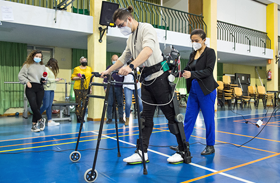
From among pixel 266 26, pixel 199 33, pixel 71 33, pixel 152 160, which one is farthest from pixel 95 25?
pixel 266 26

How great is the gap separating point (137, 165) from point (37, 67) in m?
2.76

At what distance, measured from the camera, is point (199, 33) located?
246 cm

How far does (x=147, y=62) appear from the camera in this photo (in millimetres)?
1987

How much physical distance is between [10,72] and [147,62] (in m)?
6.57

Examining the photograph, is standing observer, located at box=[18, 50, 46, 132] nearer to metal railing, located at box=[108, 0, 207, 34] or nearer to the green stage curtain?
metal railing, located at box=[108, 0, 207, 34]

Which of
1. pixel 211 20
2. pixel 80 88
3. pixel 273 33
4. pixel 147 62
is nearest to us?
pixel 147 62

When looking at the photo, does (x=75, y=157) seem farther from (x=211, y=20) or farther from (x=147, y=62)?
(x=211, y=20)

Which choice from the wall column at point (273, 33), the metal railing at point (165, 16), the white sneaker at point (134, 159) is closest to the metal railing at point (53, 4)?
the metal railing at point (165, 16)

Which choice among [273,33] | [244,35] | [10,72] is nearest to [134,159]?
[10,72]

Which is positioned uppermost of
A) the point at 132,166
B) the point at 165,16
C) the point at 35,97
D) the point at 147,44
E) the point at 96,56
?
the point at 165,16

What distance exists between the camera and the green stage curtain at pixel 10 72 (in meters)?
6.91

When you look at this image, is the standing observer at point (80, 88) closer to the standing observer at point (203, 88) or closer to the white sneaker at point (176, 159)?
the standing observer at point (203, 88)

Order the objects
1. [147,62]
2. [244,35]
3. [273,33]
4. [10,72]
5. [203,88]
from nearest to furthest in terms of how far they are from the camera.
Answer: [147,62], [203,88], [10,72], [273,33], [244,35]

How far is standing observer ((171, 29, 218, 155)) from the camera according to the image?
94.3 inches
